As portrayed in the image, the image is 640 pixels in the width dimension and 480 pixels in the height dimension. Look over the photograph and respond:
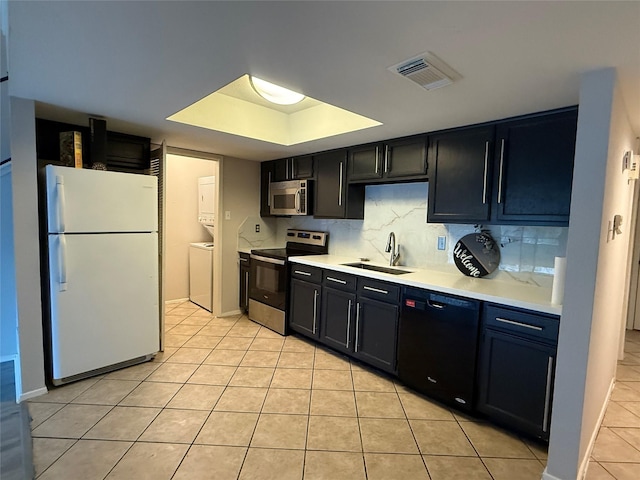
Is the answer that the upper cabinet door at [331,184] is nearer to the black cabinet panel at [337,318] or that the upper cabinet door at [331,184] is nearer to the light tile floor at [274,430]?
the black cabinet panel at [337,318]

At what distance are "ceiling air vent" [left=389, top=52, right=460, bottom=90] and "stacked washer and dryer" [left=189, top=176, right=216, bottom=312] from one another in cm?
319

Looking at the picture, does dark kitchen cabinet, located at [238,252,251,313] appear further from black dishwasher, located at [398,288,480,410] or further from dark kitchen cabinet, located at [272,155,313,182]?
black dishwasher, located at [398,288,480,410]

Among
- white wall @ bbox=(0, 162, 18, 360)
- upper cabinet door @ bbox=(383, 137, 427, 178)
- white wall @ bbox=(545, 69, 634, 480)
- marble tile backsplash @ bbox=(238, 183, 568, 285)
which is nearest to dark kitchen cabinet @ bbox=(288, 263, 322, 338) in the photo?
marble tile backsplash @ bbox=(238, 183, 568, 285)

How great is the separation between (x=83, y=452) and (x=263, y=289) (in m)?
2.29

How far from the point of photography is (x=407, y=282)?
2.52 m

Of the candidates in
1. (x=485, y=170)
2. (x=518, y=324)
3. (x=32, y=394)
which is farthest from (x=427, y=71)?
(x=32, y=394)

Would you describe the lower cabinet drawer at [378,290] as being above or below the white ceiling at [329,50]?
below

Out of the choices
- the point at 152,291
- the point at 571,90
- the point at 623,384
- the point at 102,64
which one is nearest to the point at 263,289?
the point at 152,291

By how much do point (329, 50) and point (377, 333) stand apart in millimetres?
2192

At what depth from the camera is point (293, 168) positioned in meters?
3.99

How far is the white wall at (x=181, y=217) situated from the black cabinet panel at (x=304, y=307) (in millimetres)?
2252

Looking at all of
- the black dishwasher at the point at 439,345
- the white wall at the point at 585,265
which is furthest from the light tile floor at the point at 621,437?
the black dishwasher at the point at 439,345

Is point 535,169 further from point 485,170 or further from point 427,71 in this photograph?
point 427,71

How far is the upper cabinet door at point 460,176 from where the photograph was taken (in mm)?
2402
